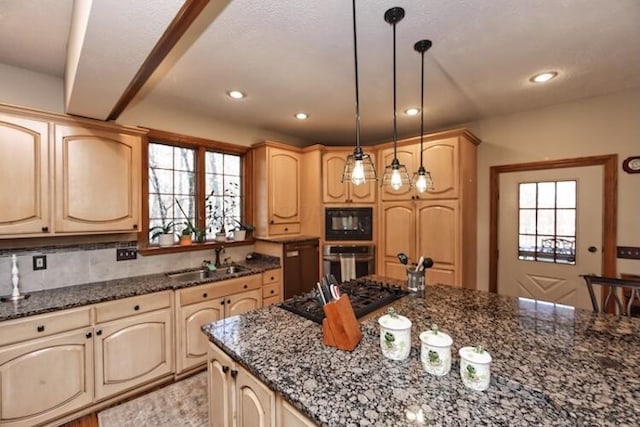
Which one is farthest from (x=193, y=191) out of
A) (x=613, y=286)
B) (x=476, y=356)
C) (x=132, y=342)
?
(x=613, y=286)

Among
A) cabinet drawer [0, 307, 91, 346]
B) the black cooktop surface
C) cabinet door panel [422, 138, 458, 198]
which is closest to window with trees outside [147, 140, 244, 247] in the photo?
cabinet drawer [0, 307, 91, 346]

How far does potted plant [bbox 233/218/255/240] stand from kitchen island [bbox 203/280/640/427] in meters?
1.86

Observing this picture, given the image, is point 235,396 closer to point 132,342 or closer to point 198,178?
point 132,342

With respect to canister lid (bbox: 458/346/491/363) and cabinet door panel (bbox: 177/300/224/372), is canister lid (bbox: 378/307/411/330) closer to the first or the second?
canister lid (bbox: 458/346/491/363)

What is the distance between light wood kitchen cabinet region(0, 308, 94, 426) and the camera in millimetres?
1749

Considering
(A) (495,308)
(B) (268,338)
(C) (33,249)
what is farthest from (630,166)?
(C) (33,249)

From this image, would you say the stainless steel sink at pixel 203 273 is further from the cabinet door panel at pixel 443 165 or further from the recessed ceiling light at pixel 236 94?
the cabinet door panel at pixel 443 165

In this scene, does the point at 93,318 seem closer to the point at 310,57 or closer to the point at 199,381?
the point at 199,381

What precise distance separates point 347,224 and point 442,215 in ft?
3.61

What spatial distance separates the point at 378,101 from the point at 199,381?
9.72 ft

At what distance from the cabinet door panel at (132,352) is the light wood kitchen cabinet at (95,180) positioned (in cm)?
75

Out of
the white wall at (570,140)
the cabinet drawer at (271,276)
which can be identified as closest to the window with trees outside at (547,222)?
the white wall at (570,140)

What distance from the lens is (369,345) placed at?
4.09ft

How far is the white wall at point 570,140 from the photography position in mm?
2615
